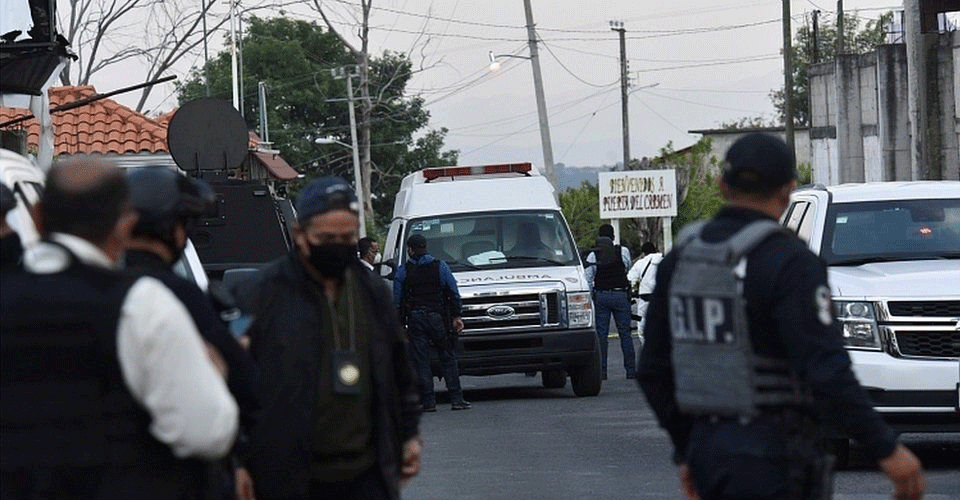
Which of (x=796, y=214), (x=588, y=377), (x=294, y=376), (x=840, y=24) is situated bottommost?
(x=588, y=377)

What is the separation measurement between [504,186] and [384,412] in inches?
620

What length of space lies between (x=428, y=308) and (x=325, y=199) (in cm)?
1303

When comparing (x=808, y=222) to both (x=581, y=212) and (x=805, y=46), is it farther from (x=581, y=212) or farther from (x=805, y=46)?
(x=805, y=46)

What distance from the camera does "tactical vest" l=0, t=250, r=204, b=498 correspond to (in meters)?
4.69

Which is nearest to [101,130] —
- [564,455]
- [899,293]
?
[564,455]

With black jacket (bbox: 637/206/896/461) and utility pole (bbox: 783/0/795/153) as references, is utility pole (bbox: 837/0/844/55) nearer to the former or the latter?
utility pole (bbox: 783/0/795/153)

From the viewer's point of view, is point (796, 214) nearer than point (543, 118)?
Yes

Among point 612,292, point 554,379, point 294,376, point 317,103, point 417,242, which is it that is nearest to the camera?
point 294,376

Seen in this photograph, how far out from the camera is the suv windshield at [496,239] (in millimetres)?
21469

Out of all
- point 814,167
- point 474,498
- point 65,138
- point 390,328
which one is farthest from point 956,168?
point 390,328

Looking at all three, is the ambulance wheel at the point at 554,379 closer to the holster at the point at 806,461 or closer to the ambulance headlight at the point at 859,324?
the ambulance headlight at the point at 859,324

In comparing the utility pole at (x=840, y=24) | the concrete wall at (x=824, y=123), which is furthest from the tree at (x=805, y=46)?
the concrete wall at (x=824, y=123)

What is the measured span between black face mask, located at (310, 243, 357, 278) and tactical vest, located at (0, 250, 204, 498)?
1.57 m

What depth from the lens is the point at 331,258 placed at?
6359 millimetres
